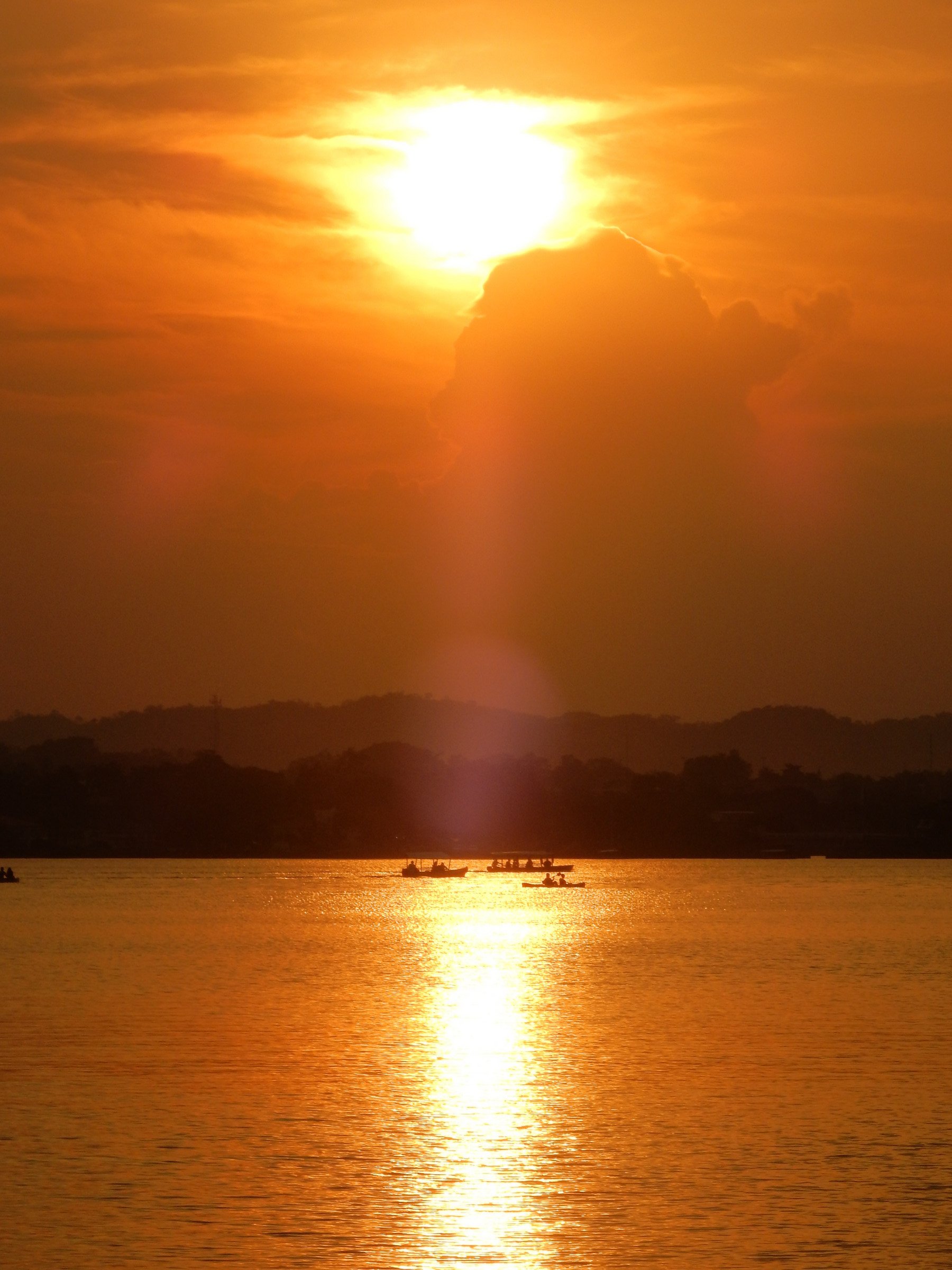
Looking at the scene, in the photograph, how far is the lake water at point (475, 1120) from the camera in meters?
42.7

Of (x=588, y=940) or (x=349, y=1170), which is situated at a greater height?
(x=588, y=940)

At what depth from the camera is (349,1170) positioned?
164 feet

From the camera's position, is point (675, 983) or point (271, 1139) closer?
point (271, 1139)

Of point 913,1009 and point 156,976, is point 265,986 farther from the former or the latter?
point 913,1009

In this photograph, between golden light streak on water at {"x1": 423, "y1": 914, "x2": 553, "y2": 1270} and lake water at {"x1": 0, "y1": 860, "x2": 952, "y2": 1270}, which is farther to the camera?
lake water at {"x1": 0, "y1": 860, "x2": 952, "y2": 1270}

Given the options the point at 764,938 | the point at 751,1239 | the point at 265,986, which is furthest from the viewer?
the point at 764,938

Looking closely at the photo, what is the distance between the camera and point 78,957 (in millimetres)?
131500

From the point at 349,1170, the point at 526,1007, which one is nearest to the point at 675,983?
the point at 526,1007

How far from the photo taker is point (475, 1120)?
5788 cm

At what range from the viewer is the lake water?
42656mm

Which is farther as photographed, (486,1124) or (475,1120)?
(475,1120)

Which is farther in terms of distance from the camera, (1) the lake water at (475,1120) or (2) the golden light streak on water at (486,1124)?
(1) the lake water at (475,1120)

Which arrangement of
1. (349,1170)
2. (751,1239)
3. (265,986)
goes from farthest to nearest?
(265,986)
(349,1170)
(751,1239)

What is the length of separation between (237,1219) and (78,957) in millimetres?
90048
